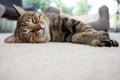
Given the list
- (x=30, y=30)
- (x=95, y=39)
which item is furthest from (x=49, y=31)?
(x=95, y=39)

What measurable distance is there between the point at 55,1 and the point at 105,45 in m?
4.08

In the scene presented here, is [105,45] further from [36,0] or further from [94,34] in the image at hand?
[36,0]

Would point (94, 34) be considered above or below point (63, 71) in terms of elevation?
above

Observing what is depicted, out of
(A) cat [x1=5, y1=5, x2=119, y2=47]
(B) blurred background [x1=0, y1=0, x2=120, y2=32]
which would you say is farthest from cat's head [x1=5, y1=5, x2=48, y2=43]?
(B) blurred background [x1=0, y1=0, x2=120, y2=32]

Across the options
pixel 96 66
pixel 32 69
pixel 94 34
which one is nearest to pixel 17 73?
pixel 32 69

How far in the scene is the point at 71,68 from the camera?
1.58ft

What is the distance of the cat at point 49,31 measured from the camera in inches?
48.6

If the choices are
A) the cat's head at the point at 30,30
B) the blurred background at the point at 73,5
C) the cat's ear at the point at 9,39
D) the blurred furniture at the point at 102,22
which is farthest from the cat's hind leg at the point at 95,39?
the blurred background at the point at 73,5

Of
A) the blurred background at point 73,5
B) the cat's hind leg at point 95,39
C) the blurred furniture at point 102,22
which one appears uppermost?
the blurred background at point 73,5

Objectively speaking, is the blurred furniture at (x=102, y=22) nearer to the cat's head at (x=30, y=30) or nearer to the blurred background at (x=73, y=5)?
the cat's head at (x=30, y=30)

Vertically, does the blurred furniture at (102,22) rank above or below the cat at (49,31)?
above

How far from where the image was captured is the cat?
1.24m

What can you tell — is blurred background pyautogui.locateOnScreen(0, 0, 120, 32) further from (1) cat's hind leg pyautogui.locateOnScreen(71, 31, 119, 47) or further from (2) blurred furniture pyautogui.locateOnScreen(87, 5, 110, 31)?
(1) cat's hind leg pyautogui.locateOnScreen(71, 31, 119, 47)

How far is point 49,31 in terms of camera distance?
1.40m
